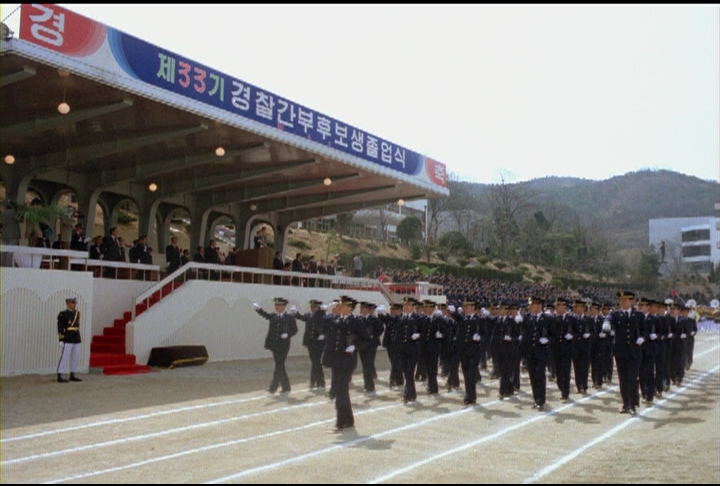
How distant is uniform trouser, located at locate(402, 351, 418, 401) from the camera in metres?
13.3

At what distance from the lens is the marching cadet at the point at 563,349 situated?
14.3 meters

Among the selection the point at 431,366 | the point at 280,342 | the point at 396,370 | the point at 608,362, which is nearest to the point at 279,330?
the point at 280,342

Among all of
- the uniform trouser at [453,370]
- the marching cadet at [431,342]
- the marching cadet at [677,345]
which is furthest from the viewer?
the marching cadet at [677,345]

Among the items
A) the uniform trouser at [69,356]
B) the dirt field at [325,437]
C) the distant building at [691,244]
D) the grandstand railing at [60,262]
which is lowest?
the dirt field at [325,437]

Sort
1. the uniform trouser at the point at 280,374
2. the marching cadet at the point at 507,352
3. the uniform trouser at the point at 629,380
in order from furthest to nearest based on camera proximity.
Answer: the marching cadet at the point at 507,352, the uniform trouser at the point at 280,374, the uniform trouser at the point at 629,380

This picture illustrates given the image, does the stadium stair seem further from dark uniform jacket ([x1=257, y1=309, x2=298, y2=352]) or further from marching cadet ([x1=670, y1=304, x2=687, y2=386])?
marching cadet ([x1=670, y1=304, x2=687, y2=386])

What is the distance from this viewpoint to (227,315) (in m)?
21.3

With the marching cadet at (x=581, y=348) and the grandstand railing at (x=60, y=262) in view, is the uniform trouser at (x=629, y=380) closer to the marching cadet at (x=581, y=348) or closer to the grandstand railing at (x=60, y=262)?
the marching cadet at (x=581, y=348)

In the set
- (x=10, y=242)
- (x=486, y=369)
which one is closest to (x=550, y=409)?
(x=486, y=369)

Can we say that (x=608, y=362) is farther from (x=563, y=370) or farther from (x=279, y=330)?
(x=279, y=330)

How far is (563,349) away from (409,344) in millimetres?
3191

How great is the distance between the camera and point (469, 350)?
44.4 ft

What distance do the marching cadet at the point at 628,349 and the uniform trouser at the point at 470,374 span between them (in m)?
2.55

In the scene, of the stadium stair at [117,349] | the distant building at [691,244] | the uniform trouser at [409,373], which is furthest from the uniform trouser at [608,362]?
the distant building at [691,244]
